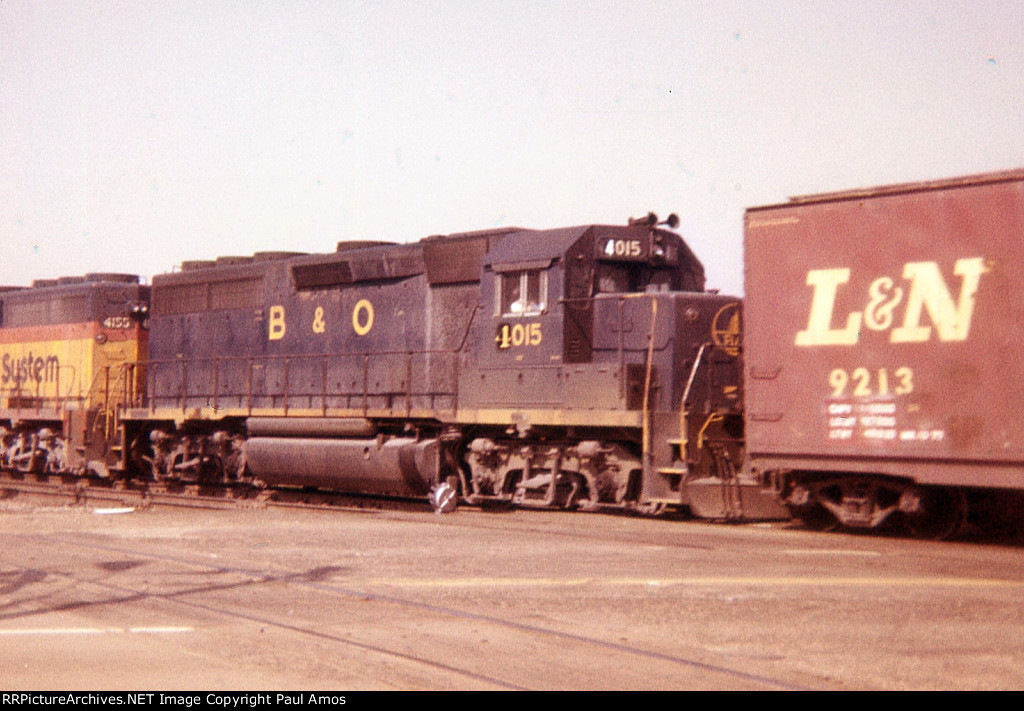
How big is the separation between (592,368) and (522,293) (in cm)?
153

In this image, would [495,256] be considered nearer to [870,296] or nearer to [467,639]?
[870,296]

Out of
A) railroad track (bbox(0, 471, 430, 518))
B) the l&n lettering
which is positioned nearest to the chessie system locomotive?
the l&n lettering

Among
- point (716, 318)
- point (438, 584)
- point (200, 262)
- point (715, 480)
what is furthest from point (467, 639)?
point (200, 262)

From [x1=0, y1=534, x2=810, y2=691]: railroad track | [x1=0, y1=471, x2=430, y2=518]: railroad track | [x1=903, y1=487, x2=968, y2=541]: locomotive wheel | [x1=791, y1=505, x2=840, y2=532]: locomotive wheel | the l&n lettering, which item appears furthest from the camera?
[x1=0, y1=471, x2=430, y2=518]: railroad track

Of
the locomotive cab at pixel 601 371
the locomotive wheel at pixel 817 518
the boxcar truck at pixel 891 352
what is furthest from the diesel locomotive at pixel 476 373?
the boxcar truck at pixel 891 352

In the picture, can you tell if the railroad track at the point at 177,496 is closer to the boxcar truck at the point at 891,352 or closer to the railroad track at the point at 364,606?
the boxcar truck at the point at 891,352

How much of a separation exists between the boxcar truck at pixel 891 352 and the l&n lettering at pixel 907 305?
1cm

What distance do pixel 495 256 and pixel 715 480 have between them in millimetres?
4465

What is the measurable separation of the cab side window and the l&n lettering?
391cm

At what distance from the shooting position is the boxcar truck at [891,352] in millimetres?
11203

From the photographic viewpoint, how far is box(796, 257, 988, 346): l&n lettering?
37.4 feet

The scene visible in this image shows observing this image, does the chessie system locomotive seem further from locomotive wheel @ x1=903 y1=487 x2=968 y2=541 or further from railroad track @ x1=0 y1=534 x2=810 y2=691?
railroad track @ x1=0 y1=534 x2=810 y2=691

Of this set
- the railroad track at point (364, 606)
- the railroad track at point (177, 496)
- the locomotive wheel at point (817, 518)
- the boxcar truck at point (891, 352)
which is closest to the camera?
the railroad track at point (364, 606)

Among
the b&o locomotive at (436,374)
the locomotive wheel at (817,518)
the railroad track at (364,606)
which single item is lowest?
the railroad track at (364,606)
